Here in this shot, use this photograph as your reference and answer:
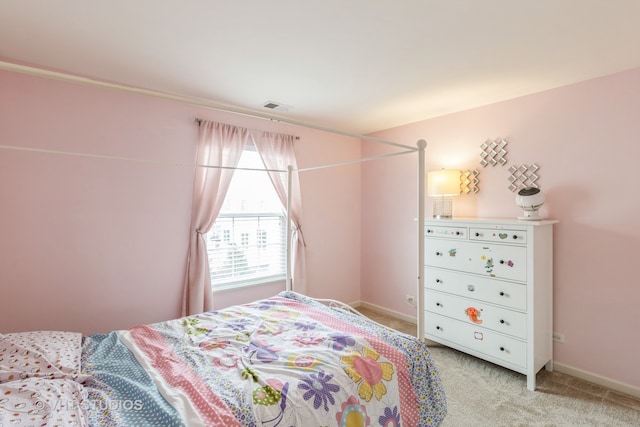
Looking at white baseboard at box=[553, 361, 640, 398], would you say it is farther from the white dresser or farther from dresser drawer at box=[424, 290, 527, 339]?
dresser drawer at box=[424, 290, 527, 339]

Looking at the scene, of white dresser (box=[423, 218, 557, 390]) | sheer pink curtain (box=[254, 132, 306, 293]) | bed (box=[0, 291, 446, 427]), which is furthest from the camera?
sheer pink curtain (box=[254, 132, 306, 293])

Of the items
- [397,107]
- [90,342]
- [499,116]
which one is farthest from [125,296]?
[499,116]

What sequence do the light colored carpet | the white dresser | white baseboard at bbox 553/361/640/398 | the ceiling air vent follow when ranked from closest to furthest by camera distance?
the light colored carpet < white baseboard at bbox 553/361/640/398 < the white dresser < the ceiling air vent

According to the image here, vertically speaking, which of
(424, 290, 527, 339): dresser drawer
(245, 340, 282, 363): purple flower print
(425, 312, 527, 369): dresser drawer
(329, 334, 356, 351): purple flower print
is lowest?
(425, 312, 527, 369): dresser drawer

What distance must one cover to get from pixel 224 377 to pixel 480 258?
2191mm

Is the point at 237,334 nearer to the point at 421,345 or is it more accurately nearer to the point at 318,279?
the point at 421,345

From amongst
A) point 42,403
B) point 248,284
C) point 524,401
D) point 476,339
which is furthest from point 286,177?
point 524,401

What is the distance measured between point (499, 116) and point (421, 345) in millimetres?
2301

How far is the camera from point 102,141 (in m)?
2.41

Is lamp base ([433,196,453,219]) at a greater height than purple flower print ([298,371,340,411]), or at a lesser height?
greater

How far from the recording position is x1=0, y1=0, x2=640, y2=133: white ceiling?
159 cm

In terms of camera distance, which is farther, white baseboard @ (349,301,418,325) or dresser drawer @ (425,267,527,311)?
white baseboard @ (349,301,418,325)

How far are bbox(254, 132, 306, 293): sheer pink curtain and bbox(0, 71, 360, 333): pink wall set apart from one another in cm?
42

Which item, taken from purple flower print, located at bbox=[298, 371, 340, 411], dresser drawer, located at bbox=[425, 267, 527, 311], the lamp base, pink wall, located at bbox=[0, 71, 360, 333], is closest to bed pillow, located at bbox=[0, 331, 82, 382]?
pink wall, located at bbox=[0, 71, 360, 333]
